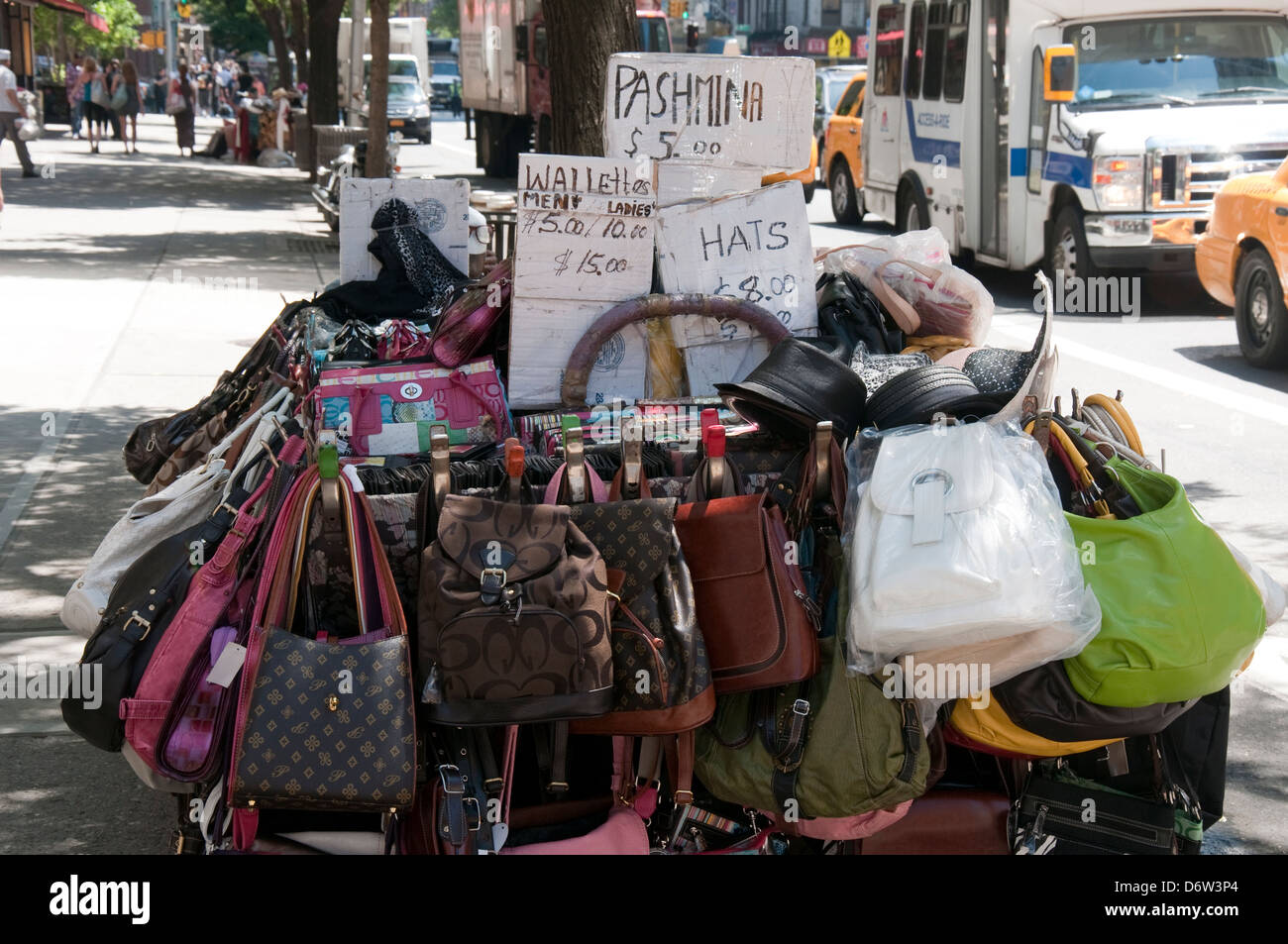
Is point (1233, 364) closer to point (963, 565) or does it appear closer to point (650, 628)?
point (963, 565)

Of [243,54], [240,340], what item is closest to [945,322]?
[240,340]

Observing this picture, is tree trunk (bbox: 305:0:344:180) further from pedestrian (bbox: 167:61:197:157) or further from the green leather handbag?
the green leather handbag

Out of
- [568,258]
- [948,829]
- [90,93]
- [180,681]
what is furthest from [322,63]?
[948,829]

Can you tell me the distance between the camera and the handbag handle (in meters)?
4.44

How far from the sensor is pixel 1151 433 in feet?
28.9

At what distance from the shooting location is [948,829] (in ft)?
11.8

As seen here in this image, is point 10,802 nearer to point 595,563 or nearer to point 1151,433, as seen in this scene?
point 595,563

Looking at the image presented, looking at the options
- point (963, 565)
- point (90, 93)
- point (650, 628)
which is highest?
point (90, 93)

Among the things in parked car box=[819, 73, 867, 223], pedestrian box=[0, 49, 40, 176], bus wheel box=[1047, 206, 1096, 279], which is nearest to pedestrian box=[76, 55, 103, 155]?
pedestrian box=[0, 49, 40, 176]

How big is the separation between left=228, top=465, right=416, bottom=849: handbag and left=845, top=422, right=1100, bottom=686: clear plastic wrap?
3.27 feet

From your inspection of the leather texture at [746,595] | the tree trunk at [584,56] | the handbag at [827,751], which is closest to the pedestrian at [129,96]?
the tree trunk at [584,56]

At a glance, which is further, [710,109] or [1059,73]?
[1059,73]

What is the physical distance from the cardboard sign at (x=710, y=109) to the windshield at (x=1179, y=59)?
8899 millimetres

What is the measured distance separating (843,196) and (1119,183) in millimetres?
8559
